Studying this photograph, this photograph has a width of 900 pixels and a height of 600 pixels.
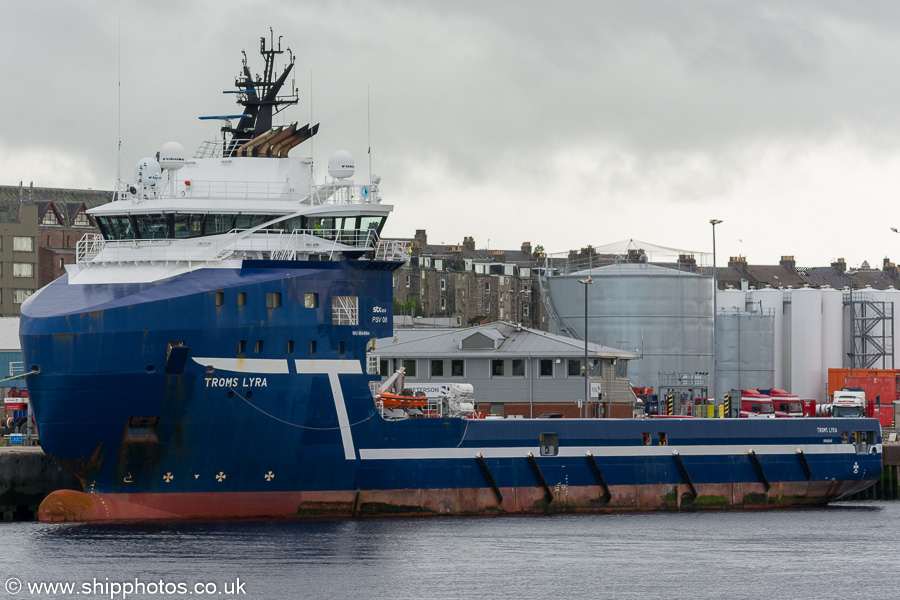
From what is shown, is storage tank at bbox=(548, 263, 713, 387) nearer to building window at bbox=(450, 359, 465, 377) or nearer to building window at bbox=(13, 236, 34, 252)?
building window at bbox=(450, 359, 465, 377)

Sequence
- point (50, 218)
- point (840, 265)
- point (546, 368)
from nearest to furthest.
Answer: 1. point (546, 368)
2. point (50, 218)
3. point (840, 265)

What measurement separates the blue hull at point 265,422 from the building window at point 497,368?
11683 mm

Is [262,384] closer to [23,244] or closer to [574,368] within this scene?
[574,368]

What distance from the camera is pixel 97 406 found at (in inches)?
Result: 1834

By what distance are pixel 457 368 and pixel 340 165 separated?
1649cm

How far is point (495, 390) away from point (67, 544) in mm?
24720

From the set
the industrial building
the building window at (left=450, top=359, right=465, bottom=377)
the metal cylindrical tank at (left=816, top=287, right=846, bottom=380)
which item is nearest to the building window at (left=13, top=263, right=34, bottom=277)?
the industrial building

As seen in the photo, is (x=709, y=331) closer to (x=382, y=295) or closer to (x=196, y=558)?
(x=382, y=295)

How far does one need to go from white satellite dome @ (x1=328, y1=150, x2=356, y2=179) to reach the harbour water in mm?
11626

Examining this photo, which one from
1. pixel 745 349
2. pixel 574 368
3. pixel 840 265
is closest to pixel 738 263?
pixel 840 265

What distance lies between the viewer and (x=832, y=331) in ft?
375

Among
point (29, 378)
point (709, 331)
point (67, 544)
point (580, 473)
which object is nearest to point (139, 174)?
point (29, 378)

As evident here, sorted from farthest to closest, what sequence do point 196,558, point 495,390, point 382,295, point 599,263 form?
point 599,263 → point 495,390 → point 382,295 → point 196,558

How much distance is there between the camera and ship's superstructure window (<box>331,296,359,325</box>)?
4959 cm
